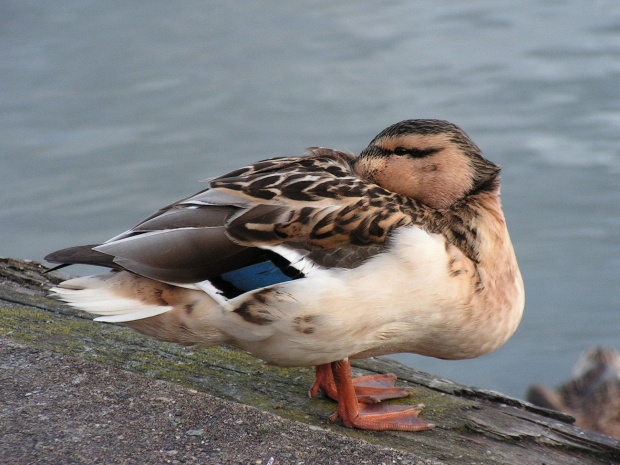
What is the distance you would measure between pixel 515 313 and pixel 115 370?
68.4 inches

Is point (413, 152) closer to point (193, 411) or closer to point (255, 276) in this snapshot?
point (255, 276)

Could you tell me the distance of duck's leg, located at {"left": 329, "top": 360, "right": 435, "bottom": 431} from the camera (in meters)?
3.52

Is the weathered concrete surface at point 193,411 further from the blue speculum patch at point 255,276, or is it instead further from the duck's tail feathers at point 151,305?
the blue speculum patch at point 255,276

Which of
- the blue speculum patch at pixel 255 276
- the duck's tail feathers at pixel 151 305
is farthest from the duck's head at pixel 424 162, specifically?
the duck's tail feathers at pixel 151 305

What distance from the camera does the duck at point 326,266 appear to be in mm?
3232

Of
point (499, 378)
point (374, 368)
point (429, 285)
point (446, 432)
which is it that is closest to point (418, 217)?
point (429, 285)

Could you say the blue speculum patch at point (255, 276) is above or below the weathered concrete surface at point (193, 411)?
above

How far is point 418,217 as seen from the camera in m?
3.41

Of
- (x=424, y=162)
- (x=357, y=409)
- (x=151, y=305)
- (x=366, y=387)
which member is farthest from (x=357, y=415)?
(x=424, y=162)

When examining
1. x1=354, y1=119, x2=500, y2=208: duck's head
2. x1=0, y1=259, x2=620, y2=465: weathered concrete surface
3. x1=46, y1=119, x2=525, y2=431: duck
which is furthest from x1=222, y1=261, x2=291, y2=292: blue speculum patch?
x1=354, y1=119, x2=500, y2=208: duck's head

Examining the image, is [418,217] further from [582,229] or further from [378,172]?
[582,229]

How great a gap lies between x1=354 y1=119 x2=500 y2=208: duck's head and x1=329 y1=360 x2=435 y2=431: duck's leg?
2.63ft

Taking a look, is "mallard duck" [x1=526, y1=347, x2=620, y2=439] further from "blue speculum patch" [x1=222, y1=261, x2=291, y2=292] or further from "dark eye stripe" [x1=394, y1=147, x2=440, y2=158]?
"blue speculum patch" [x1=222, y1=261, x2=291, y2=292]

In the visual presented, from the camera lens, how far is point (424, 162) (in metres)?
3.60
